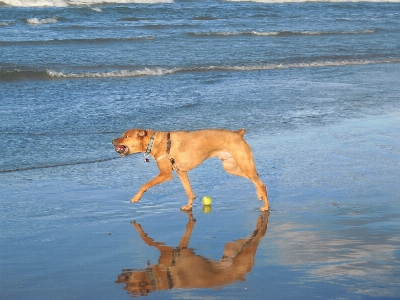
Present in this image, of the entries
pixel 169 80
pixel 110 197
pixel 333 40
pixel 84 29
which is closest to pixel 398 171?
pixel 110 197

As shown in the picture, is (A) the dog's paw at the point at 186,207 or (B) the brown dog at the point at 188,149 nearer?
(A) the dog's paw at the point at 186,207

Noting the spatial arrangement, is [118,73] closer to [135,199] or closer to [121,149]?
[121,149]

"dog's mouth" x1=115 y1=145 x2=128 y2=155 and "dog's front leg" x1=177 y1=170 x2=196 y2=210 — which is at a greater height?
"dog's mouth" x1=115 y1=145 x2=128 y2=155

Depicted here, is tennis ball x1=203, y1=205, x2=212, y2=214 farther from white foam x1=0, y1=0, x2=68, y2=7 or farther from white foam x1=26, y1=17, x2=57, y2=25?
white foam x1=0, y1=0, x2=68, y2=7

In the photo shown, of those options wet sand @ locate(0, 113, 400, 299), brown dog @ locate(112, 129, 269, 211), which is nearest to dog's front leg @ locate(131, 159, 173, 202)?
brown dog @ locate(112, 129, 269, 211)

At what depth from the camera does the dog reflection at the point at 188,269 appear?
5391 mm

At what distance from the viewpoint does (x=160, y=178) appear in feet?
24.8

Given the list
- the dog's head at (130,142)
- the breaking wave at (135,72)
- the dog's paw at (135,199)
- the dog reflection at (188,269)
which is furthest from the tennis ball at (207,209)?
the breaking wave at (135,72)

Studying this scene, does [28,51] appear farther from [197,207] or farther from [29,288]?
[29,288]

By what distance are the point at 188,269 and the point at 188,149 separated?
2.16 m

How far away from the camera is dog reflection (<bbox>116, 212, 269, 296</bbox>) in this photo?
5391 mm

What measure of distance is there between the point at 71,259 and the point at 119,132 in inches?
207

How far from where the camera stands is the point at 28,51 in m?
20.2

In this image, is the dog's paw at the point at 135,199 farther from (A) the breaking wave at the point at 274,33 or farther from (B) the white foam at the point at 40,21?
(B) the white foam at the point at 40,21
